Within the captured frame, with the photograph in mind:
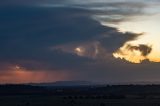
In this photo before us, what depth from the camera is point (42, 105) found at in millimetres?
118312

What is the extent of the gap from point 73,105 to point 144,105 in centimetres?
1383

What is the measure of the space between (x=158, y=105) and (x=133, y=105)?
5.36 meters

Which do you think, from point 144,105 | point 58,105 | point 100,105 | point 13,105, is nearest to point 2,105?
point 13,105

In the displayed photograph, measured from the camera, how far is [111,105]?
118 meters

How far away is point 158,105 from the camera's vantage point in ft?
370

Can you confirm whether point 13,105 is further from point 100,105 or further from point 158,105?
point 158,105

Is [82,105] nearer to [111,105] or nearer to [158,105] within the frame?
[111,105]

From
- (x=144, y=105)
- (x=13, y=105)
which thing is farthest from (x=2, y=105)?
(x=144, y=105)

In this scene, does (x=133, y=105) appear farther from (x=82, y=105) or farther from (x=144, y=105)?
(x=82, y=105)

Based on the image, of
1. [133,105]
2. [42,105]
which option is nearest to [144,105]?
[133,105]

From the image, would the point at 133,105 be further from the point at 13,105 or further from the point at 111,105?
the point at 13,105

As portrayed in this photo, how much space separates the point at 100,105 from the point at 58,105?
8.47 meters

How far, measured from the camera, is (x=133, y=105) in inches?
4555

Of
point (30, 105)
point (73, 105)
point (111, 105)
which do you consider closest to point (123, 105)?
point (111, 105)
